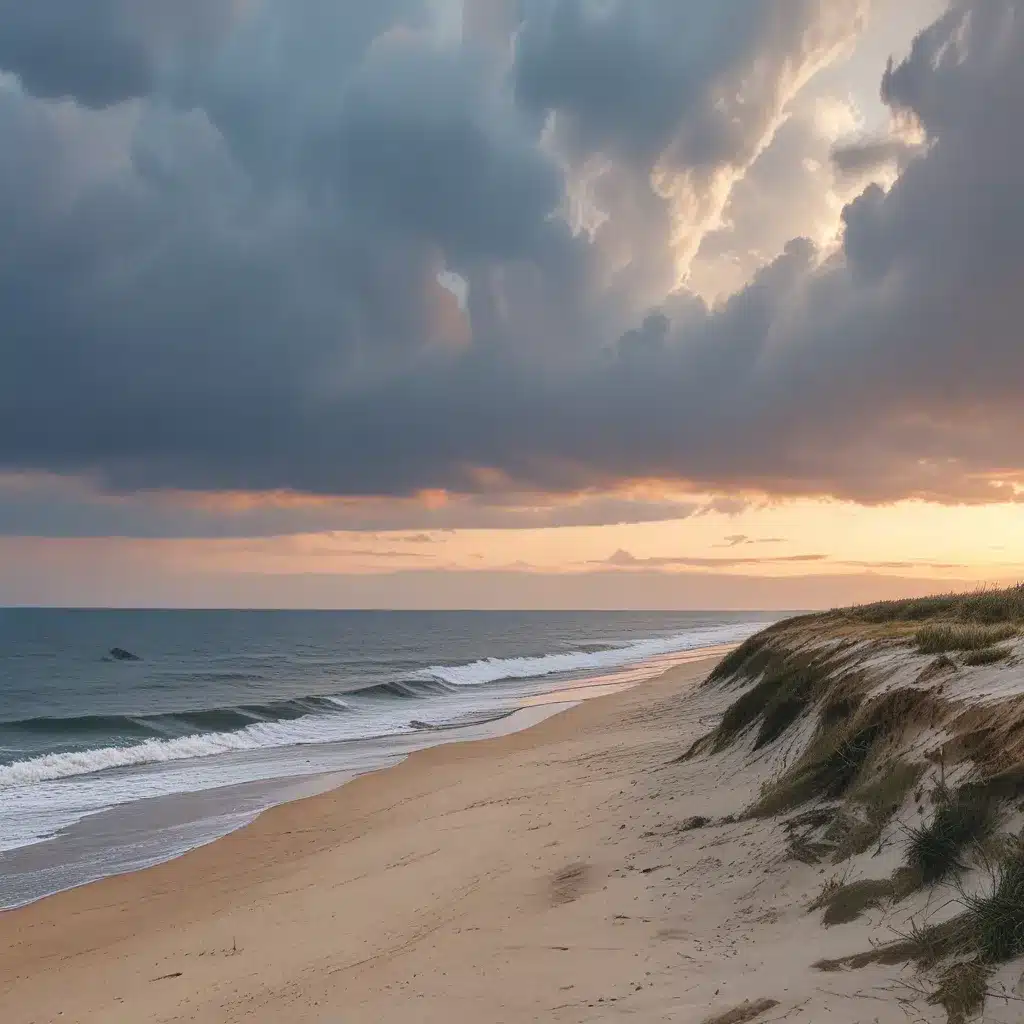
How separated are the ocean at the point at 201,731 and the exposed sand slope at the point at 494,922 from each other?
2.82 m

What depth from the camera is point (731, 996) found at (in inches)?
235

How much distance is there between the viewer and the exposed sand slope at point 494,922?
641cm

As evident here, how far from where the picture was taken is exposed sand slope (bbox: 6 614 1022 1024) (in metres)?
6.41

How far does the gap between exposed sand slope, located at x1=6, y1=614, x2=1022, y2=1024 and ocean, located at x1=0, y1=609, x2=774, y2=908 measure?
2.82 metres

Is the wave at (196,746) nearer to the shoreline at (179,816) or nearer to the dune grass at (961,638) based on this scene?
the shoreline at (179,816)

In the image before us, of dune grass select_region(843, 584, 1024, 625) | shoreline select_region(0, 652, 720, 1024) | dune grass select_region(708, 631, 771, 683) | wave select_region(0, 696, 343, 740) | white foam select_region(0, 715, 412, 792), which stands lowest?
wave select_region(0, 696, 343, 740)

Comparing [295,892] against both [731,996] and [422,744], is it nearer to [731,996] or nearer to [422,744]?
[731,996]

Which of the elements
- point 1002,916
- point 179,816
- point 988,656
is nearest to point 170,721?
point 179,816

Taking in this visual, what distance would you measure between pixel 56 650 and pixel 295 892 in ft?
337

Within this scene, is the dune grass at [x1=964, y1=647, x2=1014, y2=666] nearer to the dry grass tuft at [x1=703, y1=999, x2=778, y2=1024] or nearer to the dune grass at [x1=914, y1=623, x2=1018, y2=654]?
the dune grass at [x1=914, y1=623, x2=1018, y2=654]

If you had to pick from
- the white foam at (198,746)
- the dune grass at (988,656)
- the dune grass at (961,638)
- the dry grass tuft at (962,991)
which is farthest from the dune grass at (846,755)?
the white foam at (198,746)

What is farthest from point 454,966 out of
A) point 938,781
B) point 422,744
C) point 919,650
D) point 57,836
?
point 422,744

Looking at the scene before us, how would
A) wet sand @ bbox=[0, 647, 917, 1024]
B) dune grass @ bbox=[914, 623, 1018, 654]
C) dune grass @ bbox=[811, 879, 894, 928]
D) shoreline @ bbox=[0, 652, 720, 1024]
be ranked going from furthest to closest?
dune grass @ bbox=[914, 623, 1018, 654], shoreline @ bbox=[0, 652, 720, 1024], wet sand @ bbox=[0, 647, 917, 1024], dune grass @ bbox=[811, 879, 894, 928]

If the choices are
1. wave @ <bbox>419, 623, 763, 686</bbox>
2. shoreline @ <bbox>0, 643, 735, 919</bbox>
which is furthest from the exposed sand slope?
wave @ <bbox>419, 623, 763, 686</bbox>
